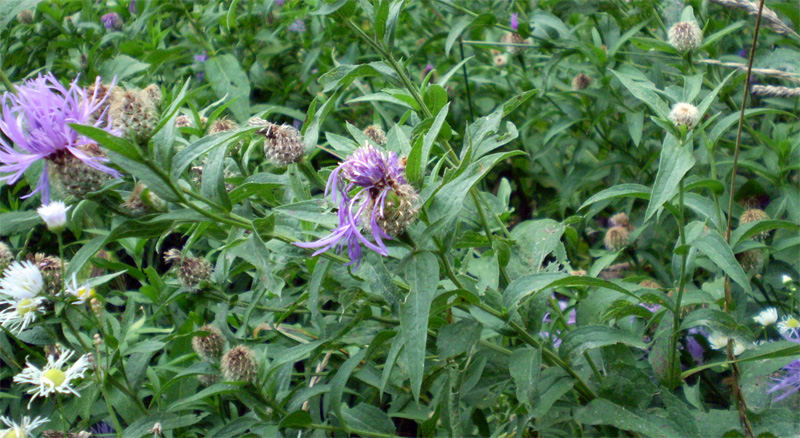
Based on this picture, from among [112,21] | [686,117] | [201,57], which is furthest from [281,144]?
[112,21]

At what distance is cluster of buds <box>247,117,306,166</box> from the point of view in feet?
4.74

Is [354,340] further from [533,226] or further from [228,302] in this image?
[533,226]

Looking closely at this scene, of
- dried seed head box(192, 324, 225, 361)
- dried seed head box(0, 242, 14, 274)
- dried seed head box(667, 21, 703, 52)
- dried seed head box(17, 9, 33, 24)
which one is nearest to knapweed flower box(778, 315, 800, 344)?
dried seed head box(667, 21, 703, 52)

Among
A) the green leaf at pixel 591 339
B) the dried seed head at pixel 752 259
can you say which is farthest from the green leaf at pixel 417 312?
the dried seed head at pixel 752 259

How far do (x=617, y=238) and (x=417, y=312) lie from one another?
60.7 inches

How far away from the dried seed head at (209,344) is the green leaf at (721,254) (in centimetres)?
124

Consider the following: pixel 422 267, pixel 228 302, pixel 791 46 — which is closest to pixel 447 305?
pixel 422 267

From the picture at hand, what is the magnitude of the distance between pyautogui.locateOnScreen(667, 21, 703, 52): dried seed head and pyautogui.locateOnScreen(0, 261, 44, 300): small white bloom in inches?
78.1

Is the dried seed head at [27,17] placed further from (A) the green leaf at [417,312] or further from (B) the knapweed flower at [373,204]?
(A) the green leaf at [417,312]

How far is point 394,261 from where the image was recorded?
4.40 ft

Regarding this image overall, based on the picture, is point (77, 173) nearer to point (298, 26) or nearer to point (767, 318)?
point (767, 318)

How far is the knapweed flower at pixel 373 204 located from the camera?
3.55ft

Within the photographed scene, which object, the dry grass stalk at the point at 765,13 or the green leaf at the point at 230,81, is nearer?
the dry grass stalk at the point at 765,13

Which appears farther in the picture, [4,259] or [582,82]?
[582,82]
